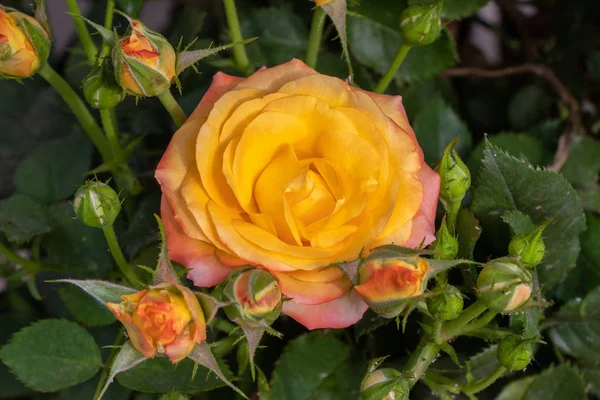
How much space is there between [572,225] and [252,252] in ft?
0.83

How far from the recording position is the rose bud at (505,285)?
14.3 inches

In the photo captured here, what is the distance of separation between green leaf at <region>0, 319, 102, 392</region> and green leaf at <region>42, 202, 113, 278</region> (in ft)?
0.15

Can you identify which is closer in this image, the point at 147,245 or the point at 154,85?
the point at 154,85

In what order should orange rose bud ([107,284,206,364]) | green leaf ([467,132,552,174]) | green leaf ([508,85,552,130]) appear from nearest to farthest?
orange rose bud ([107,284,206,364]) < green leaf ([467,132,552,174]) < green leaf ([508,85,552,130])

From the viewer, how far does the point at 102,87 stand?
41 centimetres

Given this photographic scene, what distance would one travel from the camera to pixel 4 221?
1.71 feet

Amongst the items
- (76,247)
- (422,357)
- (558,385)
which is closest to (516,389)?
(558,385)

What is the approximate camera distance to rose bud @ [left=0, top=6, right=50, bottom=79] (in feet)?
1.25

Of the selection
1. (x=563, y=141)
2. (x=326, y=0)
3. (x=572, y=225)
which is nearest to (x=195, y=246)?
(x=326, y=0)

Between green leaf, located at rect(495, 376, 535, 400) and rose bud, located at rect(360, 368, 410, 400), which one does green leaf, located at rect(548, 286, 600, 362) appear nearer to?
green leaf, located at rect(495, 376, 535, 400)

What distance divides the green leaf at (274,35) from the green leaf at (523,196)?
0.21 m

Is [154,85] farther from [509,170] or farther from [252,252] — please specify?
[509,170]

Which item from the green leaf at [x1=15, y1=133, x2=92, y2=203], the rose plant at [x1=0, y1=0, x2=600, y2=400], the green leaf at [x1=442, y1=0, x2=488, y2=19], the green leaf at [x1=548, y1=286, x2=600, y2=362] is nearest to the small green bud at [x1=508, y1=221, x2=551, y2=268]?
the rose plant at [x1=0, y1=0, x2=600, y2=400]

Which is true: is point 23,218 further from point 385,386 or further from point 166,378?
point 385,386
